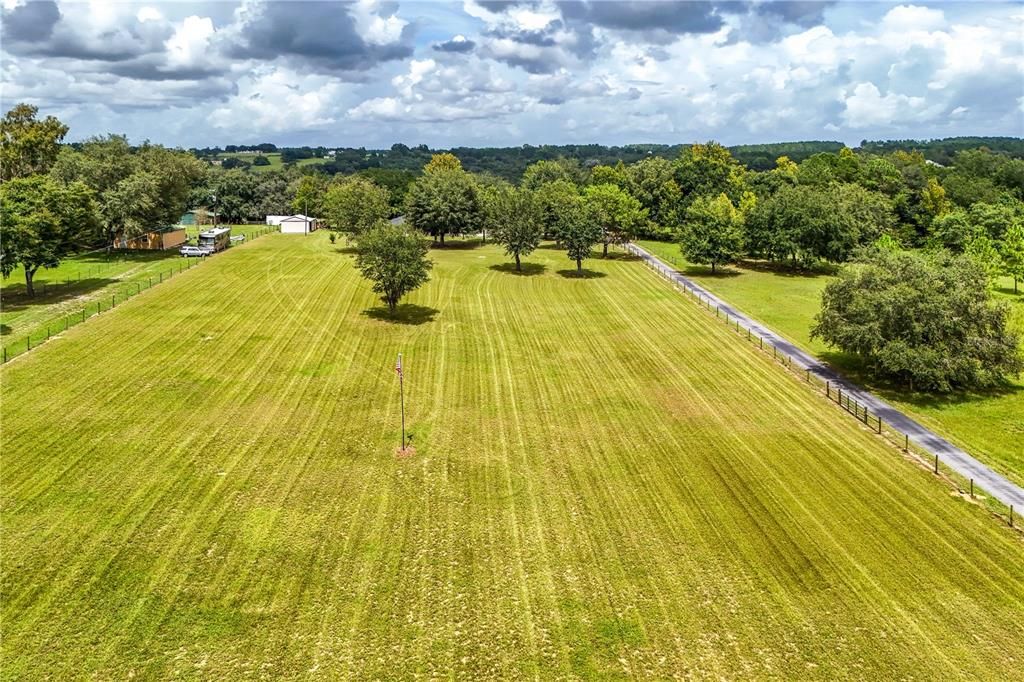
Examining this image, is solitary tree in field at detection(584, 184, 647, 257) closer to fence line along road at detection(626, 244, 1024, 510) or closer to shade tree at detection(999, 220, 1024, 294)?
fence line along road at detection(626, 244, 1024, 510)

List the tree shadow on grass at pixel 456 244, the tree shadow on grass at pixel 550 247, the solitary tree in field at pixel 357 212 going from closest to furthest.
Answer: the solitary tree in field at pixel 357 212, the tree shadow on grass at pixel 456 244, the tree shadow on grass at pixel 550 247

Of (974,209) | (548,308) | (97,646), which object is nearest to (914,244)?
(974,209)

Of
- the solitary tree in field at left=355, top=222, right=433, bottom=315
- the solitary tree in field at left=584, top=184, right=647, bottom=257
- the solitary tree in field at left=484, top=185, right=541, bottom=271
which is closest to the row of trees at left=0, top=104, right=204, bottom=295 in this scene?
the solitary tree in field at left=355, top=222, right=433, bottom=315

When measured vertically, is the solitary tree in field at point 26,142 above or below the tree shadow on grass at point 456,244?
above

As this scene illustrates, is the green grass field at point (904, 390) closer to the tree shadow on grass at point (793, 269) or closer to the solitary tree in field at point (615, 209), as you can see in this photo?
the tree shadow on grass at point (793, 269)

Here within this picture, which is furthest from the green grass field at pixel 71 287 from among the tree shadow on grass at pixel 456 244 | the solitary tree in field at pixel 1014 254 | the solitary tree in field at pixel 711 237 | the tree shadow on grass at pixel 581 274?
the solitary tree in field at pixel 1014 254

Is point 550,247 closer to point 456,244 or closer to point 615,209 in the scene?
point 456,244

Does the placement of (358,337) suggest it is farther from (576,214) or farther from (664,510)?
(576,214)
